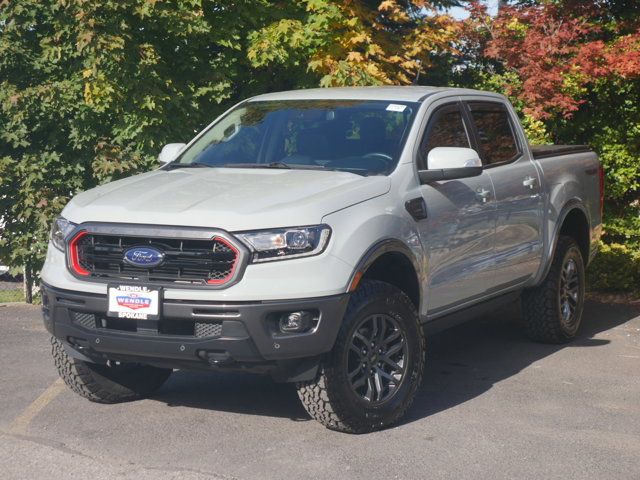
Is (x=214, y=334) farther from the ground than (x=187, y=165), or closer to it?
closer to it

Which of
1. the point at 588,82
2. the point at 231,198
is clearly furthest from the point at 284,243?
the point at 588,82

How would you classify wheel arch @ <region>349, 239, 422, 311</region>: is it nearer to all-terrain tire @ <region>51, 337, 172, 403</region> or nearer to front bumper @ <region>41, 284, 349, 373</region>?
front bumper @ <region>41, 284, 349, 373</region>

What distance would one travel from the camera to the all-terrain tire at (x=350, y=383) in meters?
5.70

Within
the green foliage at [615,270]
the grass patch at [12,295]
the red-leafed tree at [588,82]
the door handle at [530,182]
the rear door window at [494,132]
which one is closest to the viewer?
the rear door window at [494,132]

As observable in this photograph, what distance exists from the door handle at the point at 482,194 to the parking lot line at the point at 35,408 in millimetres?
2885

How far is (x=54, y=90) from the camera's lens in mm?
11211

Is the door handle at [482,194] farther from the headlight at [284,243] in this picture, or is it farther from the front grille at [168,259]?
→ the front grille at [168,259]

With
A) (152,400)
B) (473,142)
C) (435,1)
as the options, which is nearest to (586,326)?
(473,142)

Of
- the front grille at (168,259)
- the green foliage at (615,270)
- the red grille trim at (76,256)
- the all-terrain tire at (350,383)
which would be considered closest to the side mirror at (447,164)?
the all-terrain tire at (350,383)

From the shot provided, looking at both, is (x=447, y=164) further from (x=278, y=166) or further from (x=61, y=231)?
(x=61, y=231)

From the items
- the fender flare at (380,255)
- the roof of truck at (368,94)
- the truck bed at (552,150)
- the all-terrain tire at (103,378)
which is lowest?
the all-terrain tire at (103,378)

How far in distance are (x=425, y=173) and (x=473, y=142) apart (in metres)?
1.08

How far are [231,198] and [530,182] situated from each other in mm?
2869

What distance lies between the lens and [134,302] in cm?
561
